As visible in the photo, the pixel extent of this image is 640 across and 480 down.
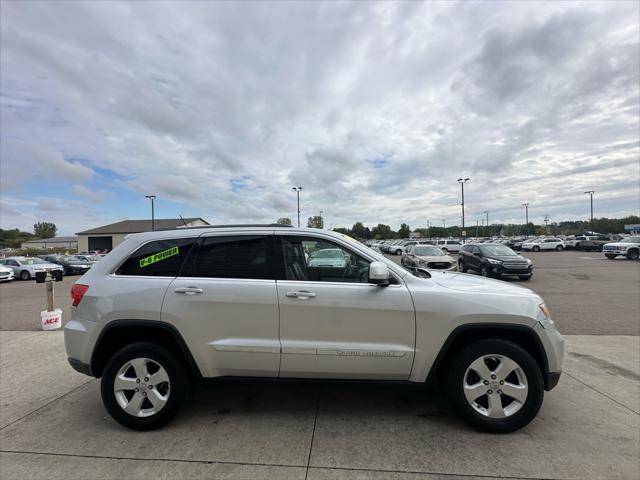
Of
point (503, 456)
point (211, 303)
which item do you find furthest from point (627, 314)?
point (211, 303)

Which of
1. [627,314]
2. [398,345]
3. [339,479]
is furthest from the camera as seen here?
[627,314]

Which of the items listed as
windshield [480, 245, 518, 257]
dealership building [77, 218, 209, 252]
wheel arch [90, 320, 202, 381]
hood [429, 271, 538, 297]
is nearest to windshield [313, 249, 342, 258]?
hood [429, 271, 538, 297]

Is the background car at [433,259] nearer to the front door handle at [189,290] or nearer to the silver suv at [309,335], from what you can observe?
the silver suv at [309,335]

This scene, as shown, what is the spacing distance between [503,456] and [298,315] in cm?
192

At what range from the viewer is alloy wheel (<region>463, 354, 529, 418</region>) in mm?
2922

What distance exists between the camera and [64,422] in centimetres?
323

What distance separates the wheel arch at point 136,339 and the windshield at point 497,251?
1429cm

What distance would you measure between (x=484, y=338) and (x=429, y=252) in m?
14.5

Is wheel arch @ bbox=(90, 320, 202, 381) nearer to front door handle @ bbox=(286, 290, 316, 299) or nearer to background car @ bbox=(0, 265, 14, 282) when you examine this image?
front door handle @ bbox=(286, 290, 316, 299)

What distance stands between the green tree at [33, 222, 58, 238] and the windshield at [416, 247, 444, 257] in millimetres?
149139

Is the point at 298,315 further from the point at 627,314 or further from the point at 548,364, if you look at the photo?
the point at 627,314

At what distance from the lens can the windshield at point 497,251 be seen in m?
14.6

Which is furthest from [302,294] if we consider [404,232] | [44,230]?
[44,230]

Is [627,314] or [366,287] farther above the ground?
[366,287]
